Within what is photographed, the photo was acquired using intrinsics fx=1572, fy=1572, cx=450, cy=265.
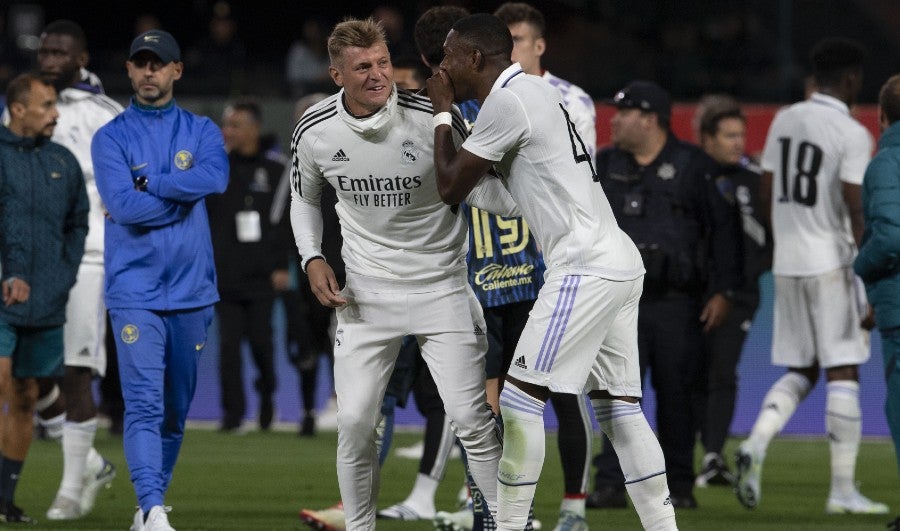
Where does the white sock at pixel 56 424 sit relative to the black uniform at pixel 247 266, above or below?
below

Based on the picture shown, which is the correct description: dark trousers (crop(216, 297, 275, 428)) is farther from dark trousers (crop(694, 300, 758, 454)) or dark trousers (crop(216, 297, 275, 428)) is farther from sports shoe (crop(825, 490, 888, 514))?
sports shoe (crop(825, 490, 888, 514))

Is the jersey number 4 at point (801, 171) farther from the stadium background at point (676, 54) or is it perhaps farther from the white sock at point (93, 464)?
the stadium background at point (676, 54)

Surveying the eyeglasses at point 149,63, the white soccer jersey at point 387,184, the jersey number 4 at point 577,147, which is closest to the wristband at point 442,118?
the white soccer jersey at point 387,184

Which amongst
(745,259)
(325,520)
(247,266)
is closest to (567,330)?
(325,520)

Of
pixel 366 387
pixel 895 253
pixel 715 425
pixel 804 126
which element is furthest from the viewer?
pixel 715 425

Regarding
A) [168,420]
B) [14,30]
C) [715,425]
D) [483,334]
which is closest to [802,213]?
[715,425]

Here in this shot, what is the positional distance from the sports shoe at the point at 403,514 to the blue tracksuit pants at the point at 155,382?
1276 millimetres

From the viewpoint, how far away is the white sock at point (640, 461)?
583 cm

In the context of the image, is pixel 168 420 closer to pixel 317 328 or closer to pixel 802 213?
pixel 802 213

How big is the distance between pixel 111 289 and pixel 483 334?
1800 mm

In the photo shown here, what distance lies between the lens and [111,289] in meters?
6.93

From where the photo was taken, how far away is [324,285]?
19.7 feet

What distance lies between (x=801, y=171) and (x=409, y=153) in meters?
3.47

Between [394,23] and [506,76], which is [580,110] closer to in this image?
[506,76]
